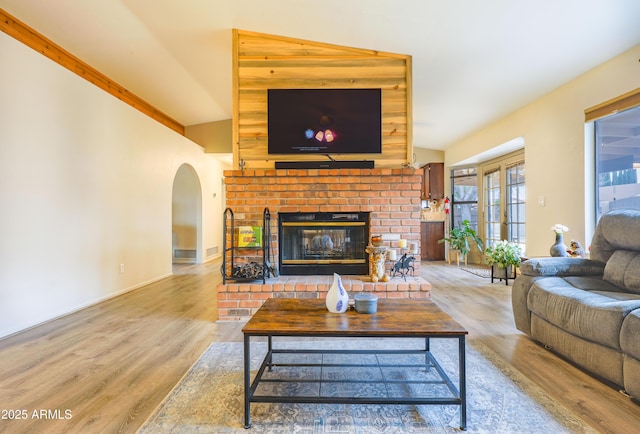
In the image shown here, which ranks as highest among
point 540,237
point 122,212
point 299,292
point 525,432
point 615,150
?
point 615,150

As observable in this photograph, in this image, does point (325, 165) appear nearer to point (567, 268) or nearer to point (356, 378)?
point (356, 378)

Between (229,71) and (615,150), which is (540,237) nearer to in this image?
(615,150)

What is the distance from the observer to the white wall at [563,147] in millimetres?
3123

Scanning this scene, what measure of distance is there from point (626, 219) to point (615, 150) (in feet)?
4.37

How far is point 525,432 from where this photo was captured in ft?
4.69

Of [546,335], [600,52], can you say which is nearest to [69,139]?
[546,335]

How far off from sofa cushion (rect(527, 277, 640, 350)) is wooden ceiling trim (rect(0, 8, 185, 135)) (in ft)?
17.9

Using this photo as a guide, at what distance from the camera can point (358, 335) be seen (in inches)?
58.5

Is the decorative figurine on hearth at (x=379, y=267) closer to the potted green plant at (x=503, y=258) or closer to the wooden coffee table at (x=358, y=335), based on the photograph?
the wooden coffee table at (x=358, y=335)

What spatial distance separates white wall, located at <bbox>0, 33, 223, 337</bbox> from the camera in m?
2.74

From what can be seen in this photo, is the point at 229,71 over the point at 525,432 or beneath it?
over

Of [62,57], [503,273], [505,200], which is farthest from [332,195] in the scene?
[505,200]

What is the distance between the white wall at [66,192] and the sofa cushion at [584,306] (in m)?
4.24

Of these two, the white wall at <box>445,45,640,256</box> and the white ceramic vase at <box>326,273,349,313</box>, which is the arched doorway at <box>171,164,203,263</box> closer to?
the white ceramic vase at <box>326,273,349,313</box>
